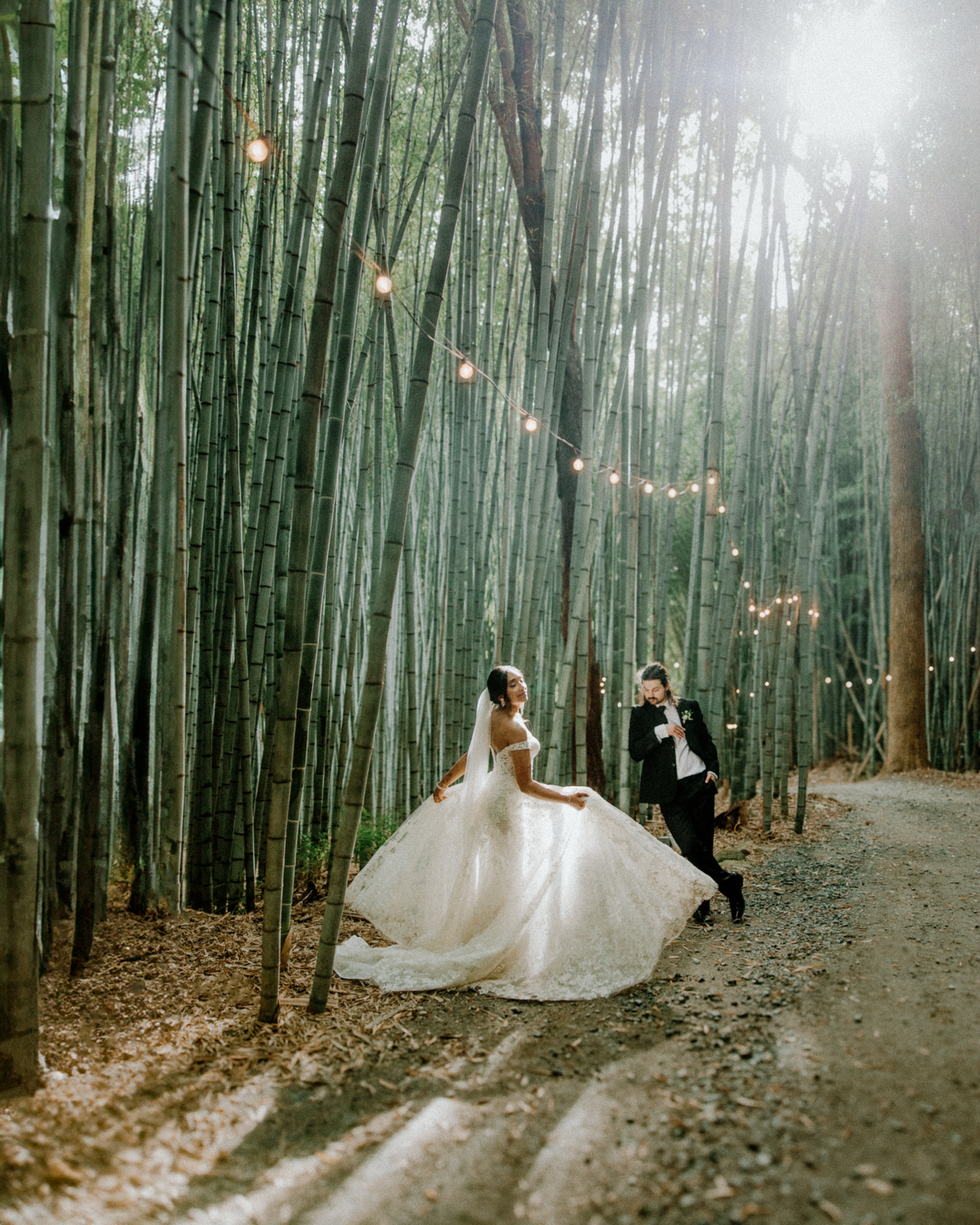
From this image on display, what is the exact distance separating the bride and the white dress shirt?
44 centimetres

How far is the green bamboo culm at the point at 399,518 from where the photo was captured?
1.76 metres

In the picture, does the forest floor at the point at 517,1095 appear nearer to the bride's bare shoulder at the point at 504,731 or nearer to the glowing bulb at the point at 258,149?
the bride's bare shoulder at the point at 504,731

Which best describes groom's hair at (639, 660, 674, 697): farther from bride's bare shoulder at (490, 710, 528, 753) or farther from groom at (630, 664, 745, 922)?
bride's bare shoulder at (490, 710, 528, 753)

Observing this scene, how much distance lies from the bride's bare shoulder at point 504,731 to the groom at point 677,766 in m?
0.60

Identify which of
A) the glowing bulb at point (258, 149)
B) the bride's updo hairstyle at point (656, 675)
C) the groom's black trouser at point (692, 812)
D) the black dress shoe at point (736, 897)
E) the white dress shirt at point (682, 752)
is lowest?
the black dress shoe at point (736, 897)

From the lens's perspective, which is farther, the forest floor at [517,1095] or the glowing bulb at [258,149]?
the glowing bulb at [258,149]

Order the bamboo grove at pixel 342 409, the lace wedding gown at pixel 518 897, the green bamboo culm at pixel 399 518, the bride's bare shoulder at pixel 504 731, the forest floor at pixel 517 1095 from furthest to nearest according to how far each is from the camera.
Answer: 1. the bride's bare shoulder at pixel 504 731
2. the lace wedding gown at pixel 518 897
3. the green bamboo culm at pixel 399 518
4. the bamboo grove at pixel 342 409
5. the forest floor at pixel 517 1095

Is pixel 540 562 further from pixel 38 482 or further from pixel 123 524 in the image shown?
pixel 38 482

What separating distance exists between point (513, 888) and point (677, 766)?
839 mm

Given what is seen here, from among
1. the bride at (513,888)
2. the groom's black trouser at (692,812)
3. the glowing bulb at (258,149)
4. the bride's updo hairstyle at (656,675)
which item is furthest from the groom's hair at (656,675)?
the glowing bulb at (258,149)

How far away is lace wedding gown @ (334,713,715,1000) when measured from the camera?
6.93 ft

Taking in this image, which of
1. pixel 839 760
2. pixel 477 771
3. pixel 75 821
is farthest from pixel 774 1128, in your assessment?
pixel 839 760

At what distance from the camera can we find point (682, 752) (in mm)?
2859

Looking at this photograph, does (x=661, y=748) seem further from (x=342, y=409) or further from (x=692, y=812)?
(x=342, y=409)
